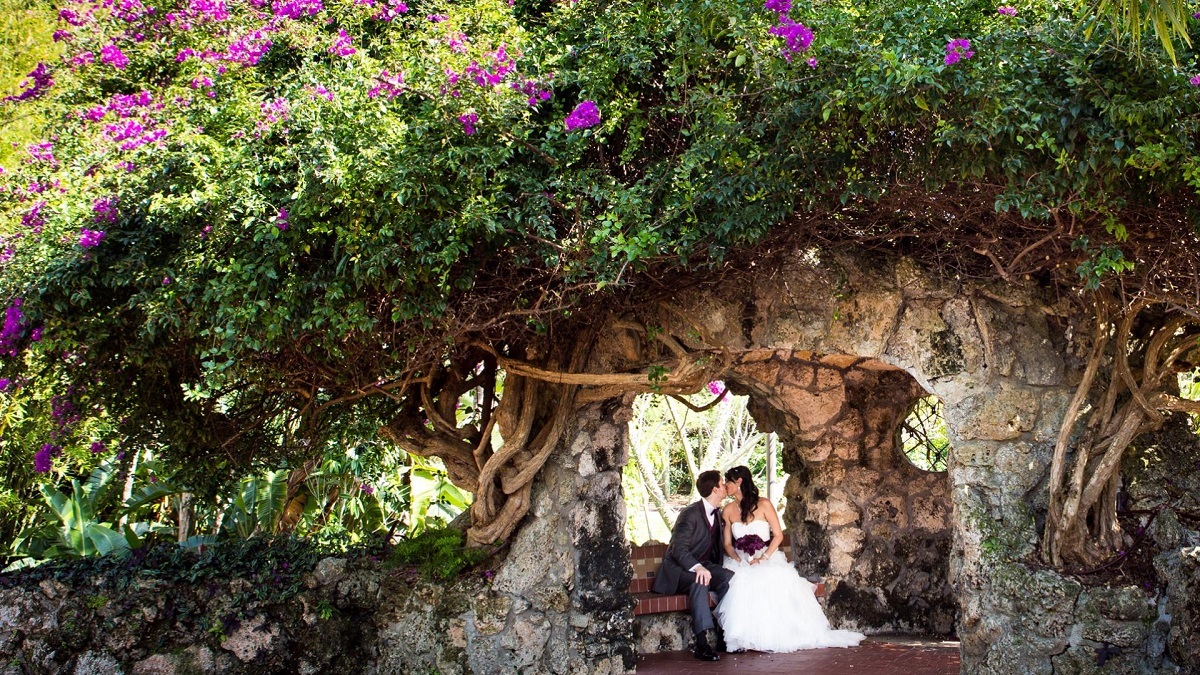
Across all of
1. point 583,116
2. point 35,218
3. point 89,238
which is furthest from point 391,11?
point 35,218

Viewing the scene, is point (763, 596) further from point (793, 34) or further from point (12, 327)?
point (12, 327)

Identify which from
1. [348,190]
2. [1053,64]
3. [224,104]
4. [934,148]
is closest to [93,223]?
[224,104]

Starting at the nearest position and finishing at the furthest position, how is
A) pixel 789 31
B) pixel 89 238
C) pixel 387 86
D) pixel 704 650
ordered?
pixel 789 31, pixel 387 86, pixel 89 238, pixel 704 650

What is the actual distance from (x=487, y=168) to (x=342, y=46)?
1461 mm

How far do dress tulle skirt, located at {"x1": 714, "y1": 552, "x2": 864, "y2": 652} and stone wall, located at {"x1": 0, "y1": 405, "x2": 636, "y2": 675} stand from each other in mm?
1020

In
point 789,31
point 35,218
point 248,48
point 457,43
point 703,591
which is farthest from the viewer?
point 703,591

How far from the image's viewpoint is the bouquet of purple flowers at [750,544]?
790cm

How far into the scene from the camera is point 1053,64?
4.73m

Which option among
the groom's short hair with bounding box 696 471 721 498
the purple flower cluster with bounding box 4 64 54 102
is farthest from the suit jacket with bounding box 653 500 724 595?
the purple flower cluster with bounding box 4 64 54 102

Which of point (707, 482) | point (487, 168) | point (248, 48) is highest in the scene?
point (248, 48)

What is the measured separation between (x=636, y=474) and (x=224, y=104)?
11340 millimetres

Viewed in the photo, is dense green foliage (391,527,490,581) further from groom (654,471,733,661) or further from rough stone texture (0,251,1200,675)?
groom (654,471,733,661)

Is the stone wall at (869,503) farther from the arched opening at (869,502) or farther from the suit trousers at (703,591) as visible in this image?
the suit trousers at (703,591)

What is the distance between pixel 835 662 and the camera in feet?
23.5
